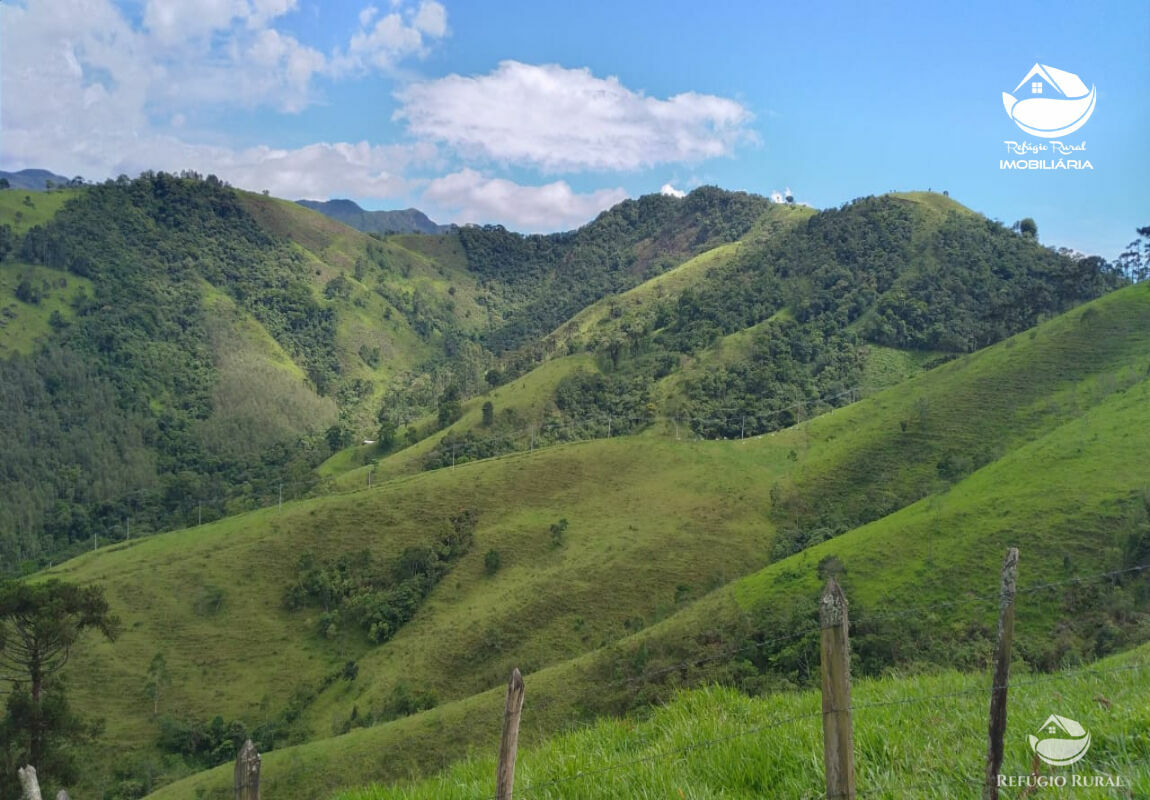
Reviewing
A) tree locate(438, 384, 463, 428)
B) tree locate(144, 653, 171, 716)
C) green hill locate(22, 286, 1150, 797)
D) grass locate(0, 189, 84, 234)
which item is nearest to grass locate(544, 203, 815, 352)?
tree locate(438, 384, 463, 428)

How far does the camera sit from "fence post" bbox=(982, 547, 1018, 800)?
4742 mm

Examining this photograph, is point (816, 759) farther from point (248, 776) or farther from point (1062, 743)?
point (248, 776)

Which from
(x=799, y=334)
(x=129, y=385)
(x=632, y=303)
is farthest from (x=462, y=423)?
(x=129, y=385)

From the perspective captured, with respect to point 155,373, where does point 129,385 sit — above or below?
below

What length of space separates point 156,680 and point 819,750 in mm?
60699

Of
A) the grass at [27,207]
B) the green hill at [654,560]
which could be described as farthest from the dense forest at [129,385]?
the green hill at [654,560]

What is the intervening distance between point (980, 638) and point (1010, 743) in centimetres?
2747

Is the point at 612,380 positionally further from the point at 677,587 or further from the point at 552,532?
the point at 677,587

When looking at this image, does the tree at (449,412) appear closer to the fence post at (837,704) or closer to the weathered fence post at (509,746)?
the weathered fence post at (509,746)

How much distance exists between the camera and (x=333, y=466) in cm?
10744

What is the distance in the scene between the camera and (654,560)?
58156mm

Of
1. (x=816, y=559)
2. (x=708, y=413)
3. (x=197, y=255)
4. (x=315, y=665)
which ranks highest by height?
(x=197, y=255)

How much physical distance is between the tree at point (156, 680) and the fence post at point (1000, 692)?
60072mm

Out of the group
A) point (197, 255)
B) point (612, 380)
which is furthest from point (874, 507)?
point (197, 255)
